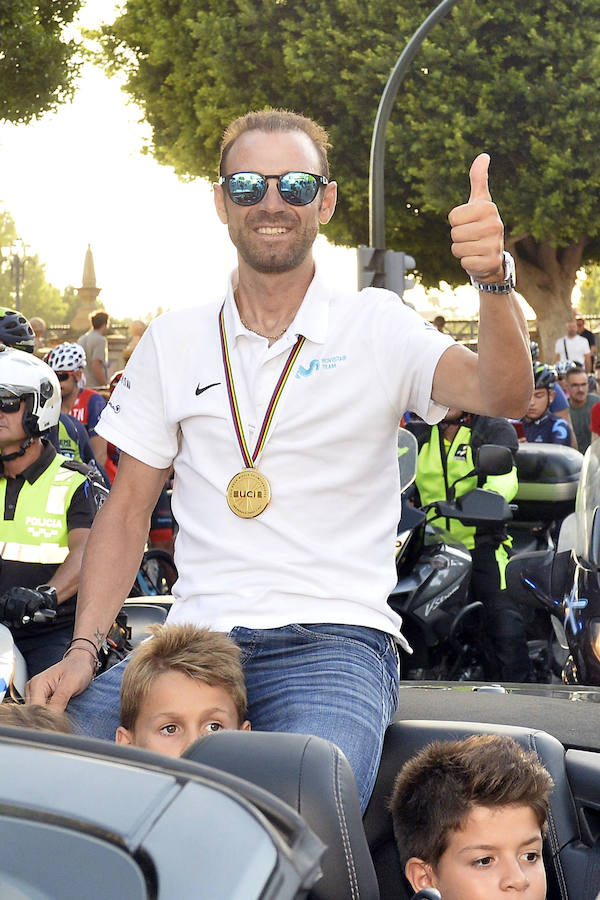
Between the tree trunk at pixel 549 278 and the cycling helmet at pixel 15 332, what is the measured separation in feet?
84.9

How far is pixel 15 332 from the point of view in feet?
25.2

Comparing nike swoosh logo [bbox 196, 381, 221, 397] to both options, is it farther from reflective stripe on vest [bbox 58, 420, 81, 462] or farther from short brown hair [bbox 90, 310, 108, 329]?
short brown hair [bbox 90, 310, 108, 329]

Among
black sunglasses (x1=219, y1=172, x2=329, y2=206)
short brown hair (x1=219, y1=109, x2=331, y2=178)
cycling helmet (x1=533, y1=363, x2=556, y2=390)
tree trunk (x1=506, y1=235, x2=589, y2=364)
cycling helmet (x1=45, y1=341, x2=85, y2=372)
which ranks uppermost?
tree trunk (x1=506, y1=235, x2=589, y2=364)

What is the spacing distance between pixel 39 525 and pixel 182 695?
245cm

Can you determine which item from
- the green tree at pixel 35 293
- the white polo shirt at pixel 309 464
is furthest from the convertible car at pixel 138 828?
the green tree at pixel 35 293

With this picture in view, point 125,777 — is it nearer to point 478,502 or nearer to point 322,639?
point 322,639

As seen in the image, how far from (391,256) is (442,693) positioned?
1194 cm

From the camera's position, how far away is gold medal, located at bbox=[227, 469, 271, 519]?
3053mm

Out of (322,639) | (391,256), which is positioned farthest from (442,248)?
(322,639)

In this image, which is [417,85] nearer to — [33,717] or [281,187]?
[281,187]

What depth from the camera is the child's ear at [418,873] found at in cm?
257

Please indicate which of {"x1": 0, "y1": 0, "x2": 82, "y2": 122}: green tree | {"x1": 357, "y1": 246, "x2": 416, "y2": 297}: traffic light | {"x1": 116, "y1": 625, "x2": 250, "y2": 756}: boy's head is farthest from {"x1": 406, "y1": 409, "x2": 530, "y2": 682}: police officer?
{"x1": 0, "y1": 0, "x2": 82, "y2": 122}: green tree

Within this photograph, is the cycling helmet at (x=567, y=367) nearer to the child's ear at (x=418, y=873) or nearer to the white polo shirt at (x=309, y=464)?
the white polo shirt at (x=309, y=464)

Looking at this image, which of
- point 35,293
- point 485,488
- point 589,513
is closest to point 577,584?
point 589,513
